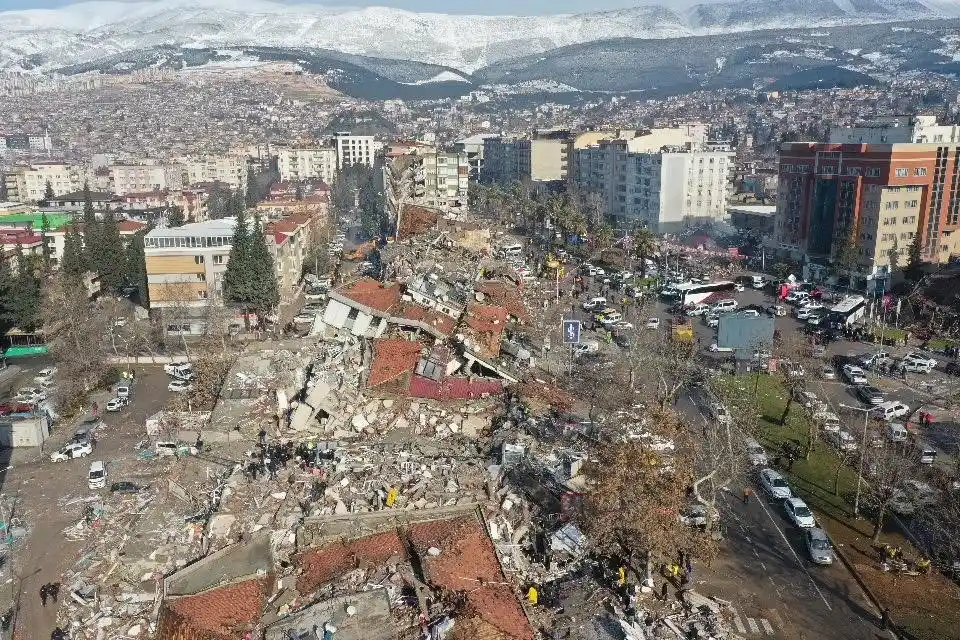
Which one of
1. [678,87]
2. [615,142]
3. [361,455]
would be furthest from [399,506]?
[678,87]

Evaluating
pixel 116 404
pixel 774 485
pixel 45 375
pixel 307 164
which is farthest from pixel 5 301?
pixel 307 164

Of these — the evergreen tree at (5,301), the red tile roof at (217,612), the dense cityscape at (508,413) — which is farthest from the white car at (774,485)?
the evergreen tree at (5,301)

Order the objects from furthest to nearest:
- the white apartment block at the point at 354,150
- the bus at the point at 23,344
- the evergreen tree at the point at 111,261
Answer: the white apartment block at the point at 354,150 < the evergreen tree at the point at 111,261 < the bus at the point at 23,344

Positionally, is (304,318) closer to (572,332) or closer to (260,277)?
(260,277)

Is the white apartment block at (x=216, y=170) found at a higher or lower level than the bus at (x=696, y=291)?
higher

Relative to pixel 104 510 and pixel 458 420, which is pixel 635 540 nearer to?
pixel 458 420

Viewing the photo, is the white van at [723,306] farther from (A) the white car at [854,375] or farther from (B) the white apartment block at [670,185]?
(B) the white apartment block at [670,185]
